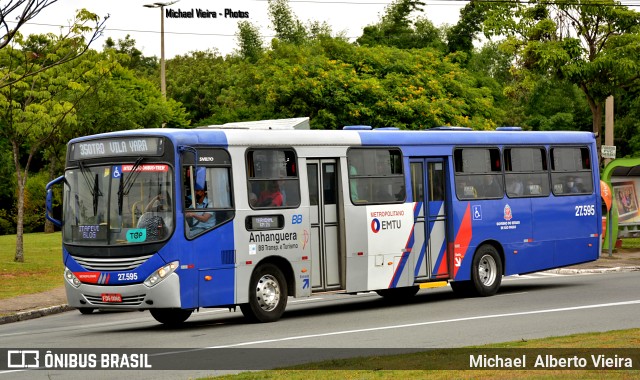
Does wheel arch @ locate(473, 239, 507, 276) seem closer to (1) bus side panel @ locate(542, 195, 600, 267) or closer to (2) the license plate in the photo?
(1) bus side panel @ locate(542, 195, 600, 267)

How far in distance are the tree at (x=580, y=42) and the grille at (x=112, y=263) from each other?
19079 mm

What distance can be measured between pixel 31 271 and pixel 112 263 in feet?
50.1

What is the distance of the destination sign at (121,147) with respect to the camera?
16844 mm

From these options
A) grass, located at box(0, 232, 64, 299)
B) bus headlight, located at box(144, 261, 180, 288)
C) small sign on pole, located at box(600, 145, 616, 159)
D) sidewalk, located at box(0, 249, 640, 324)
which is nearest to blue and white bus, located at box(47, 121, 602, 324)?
bus headlight, located at box(144, 261, 180, 288)

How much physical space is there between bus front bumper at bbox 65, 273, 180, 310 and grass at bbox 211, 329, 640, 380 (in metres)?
4.80

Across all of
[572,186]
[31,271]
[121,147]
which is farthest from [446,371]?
[31,271]

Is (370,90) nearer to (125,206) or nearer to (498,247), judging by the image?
(498,247)

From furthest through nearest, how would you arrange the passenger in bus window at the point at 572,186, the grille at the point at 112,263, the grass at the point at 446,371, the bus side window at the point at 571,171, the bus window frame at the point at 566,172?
the passenger in bus window at the point at 572,186, the bus side window at the point at 571,171, the bus window frame at the point at 566,172, the grille at the point at 112,263, the grass at the point at 446,371

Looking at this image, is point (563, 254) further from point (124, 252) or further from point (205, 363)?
point (205, 363)

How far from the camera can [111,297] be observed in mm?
16594

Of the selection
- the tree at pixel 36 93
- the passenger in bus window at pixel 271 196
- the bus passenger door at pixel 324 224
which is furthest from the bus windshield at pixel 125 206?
the tree at pixel 36 93

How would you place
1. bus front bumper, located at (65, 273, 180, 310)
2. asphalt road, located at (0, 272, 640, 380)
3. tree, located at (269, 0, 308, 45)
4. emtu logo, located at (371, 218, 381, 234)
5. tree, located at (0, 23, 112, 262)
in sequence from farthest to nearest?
1. tree, located at (269, 0, 308, 45)
2. tree, located at (0, 23, 112, 262)
3. emtu logo, located at (371, 218, 381, 234)
4. bus front bumper, located at (65, 273, 180, 310)
5. asphalt road, located at (0, 272, 640, 380)

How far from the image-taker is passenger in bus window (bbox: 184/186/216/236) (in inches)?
658

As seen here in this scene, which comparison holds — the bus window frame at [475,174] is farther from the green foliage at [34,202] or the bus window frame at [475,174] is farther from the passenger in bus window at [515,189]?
the green foliage at [34,202]
